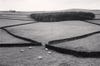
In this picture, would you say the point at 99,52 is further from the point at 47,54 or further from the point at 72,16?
the point at 72,16

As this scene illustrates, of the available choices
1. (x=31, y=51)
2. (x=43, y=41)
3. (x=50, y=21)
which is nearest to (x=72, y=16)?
(x=50, y=21)

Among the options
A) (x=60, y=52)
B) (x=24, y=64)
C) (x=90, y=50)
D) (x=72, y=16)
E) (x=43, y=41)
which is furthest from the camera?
(x=72, y=16)

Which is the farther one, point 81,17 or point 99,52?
point 81,17

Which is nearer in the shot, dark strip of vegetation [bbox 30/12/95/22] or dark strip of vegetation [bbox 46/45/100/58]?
dark strip of vegetation [bbox 46/45/100/58]

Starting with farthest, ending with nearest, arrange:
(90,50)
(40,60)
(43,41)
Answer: (43,41) → (90,50) → (40,60)

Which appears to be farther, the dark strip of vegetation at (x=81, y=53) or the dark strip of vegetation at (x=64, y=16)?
the dark strip of vegetation at (x=64, y=16)

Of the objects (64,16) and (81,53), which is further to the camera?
(64,16)

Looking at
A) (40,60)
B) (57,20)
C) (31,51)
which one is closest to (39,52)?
(31,51)

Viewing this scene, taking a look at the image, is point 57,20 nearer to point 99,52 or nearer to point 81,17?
point 81,17

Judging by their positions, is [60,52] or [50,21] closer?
[60,52]
